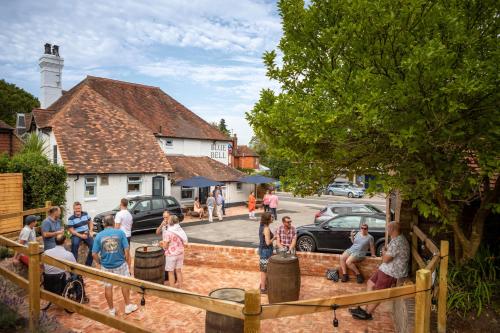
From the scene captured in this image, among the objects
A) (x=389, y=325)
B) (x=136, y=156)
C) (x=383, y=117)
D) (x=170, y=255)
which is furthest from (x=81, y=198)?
(x=383, y=117)

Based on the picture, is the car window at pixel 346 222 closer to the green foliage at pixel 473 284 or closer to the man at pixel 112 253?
the green foliage at pixel 473 284

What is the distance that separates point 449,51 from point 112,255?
255 inches

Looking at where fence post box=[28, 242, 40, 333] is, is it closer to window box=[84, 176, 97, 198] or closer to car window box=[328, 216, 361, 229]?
car window box=[328, 216, 361, 229]

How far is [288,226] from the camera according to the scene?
8828 mm

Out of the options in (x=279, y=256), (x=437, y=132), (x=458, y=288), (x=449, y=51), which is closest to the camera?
(x=449, y=51)

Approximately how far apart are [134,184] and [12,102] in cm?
3468

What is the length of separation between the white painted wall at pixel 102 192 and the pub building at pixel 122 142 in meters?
0.05

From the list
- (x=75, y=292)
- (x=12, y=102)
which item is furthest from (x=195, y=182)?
(x=12, y=102)

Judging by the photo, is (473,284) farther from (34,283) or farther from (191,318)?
(34,283)

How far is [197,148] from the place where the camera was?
2995 cm

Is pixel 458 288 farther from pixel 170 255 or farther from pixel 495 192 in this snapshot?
pixel 170 255

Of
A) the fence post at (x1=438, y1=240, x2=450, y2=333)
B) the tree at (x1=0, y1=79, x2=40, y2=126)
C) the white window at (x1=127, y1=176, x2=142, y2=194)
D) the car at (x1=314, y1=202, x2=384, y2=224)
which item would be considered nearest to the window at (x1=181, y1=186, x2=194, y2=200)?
the white window at (x1=127, y1=176, x2=142, y2=194)

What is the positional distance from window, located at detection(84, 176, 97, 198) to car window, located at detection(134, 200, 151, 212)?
13.6ft

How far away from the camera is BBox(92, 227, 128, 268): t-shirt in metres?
7.11
